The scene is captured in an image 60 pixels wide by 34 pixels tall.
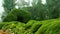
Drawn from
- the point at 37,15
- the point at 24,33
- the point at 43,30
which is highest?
the point at 43,30

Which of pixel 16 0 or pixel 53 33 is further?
pixel 16 0

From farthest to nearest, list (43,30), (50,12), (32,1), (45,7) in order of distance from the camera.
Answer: (32,1)
(45,7)
(50,12)
(43,30)

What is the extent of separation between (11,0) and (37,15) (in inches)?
378

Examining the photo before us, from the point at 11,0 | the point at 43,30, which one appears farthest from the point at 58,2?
the point at 43,30

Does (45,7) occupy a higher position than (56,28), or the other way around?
(56,28)

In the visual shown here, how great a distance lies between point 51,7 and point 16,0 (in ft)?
39.0

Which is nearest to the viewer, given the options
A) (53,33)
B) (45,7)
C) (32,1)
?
(53,33)

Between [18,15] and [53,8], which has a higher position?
[18,15]

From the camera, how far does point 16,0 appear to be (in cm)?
4500

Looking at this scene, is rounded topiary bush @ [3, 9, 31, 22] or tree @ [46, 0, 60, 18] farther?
tree @ [46, 0, 60, 18]

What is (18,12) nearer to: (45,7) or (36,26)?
(45,7)

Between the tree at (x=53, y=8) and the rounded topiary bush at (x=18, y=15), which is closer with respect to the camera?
the rounded topiary bush at (x=18, y=15)

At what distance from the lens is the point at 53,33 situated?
6094 millimetres

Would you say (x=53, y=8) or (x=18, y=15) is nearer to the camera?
(x=18, y=15)
